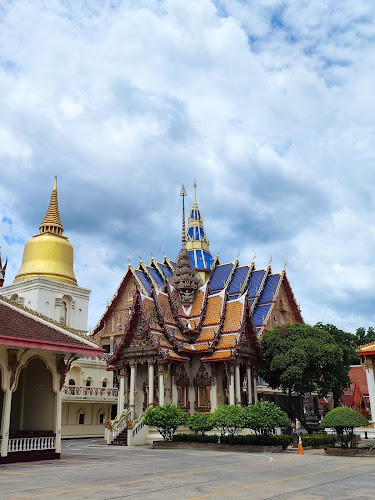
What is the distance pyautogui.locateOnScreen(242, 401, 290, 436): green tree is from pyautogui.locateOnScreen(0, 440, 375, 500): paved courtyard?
129 inches

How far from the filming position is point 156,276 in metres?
42.2

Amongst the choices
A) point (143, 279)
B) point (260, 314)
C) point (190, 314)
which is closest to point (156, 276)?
point (143, 279)

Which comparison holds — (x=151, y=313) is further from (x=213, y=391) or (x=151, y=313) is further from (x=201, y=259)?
(x=201, y=259)

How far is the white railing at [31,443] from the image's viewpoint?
15.6 meters

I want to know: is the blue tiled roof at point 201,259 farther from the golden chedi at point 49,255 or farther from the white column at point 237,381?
the white column at point 237,381

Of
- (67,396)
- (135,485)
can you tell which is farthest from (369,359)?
(135,485)

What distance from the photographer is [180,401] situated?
1064 inches

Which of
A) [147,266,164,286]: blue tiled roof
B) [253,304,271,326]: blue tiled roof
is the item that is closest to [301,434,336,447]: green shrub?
[253,304,271,326]: blue tiled roof

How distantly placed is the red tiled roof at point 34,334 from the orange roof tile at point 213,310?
40.2 ft

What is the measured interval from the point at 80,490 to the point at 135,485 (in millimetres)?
1238

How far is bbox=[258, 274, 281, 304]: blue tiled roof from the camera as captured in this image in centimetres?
4133

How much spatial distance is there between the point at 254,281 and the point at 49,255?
18.0 metres

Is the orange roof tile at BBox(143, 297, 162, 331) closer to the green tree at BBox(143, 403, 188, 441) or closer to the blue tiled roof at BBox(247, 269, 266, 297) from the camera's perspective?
the green tree at BBox(143, 403, 188, 441)

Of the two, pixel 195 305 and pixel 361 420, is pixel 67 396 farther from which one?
pixel 361 420
